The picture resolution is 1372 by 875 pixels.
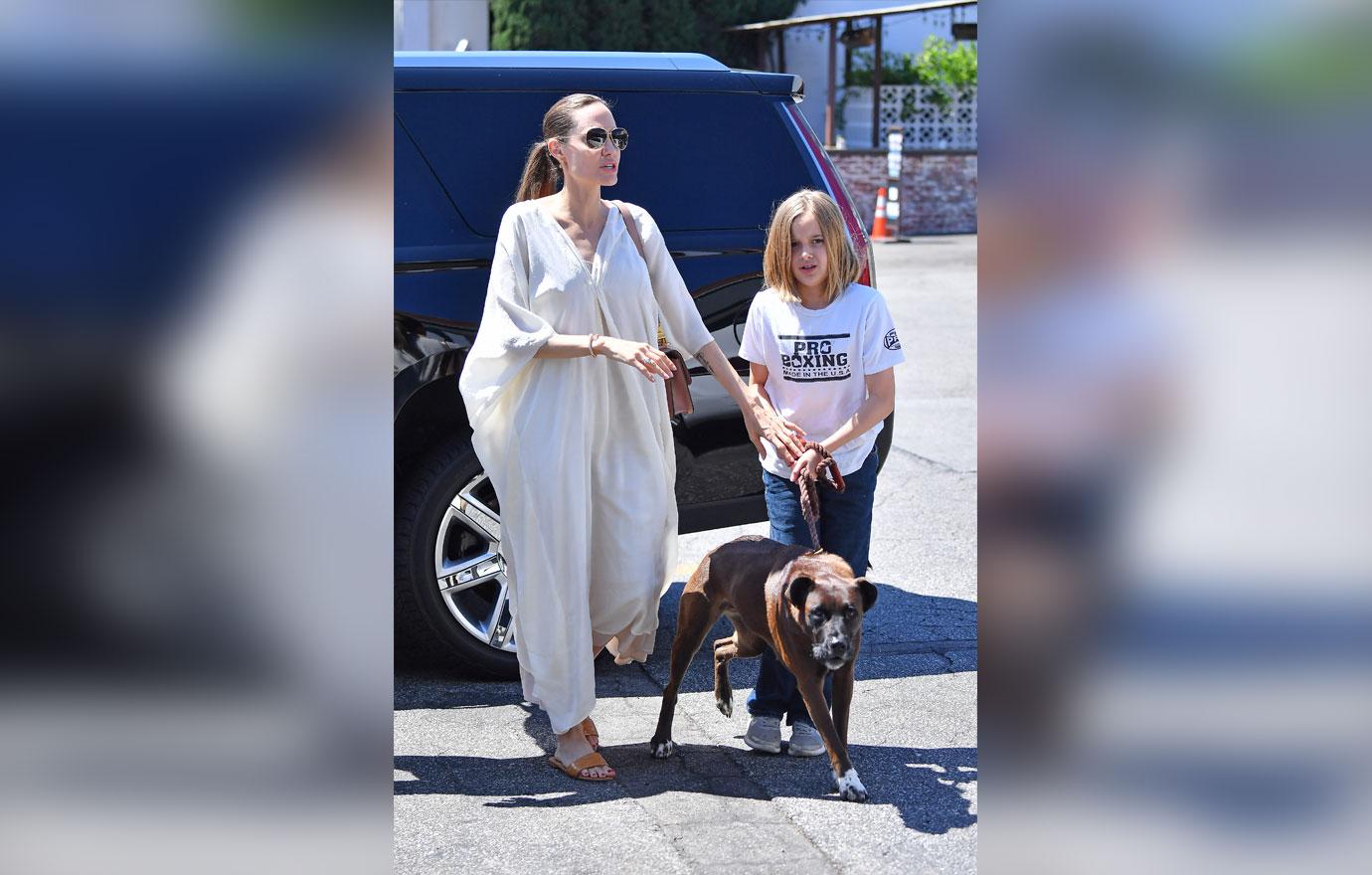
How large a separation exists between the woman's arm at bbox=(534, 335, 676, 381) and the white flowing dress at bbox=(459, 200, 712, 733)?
4 centimetres

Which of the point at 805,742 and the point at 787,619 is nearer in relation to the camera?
the point at 787,619

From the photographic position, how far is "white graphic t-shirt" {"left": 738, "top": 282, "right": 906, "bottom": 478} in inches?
176

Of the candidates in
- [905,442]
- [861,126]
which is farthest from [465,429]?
[861,126]

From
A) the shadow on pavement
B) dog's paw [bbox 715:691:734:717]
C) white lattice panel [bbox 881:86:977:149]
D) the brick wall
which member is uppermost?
white lattice panel [bbox 881:86:977:149]

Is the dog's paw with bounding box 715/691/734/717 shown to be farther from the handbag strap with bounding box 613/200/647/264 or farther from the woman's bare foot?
the handbag strap with bounding box 613/200/647/264

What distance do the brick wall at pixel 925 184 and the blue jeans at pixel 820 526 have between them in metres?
23.3

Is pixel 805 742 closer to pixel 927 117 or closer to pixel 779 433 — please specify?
pixel 779 433

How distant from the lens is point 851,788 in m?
4.20

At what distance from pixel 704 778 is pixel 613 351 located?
52.2 inches
